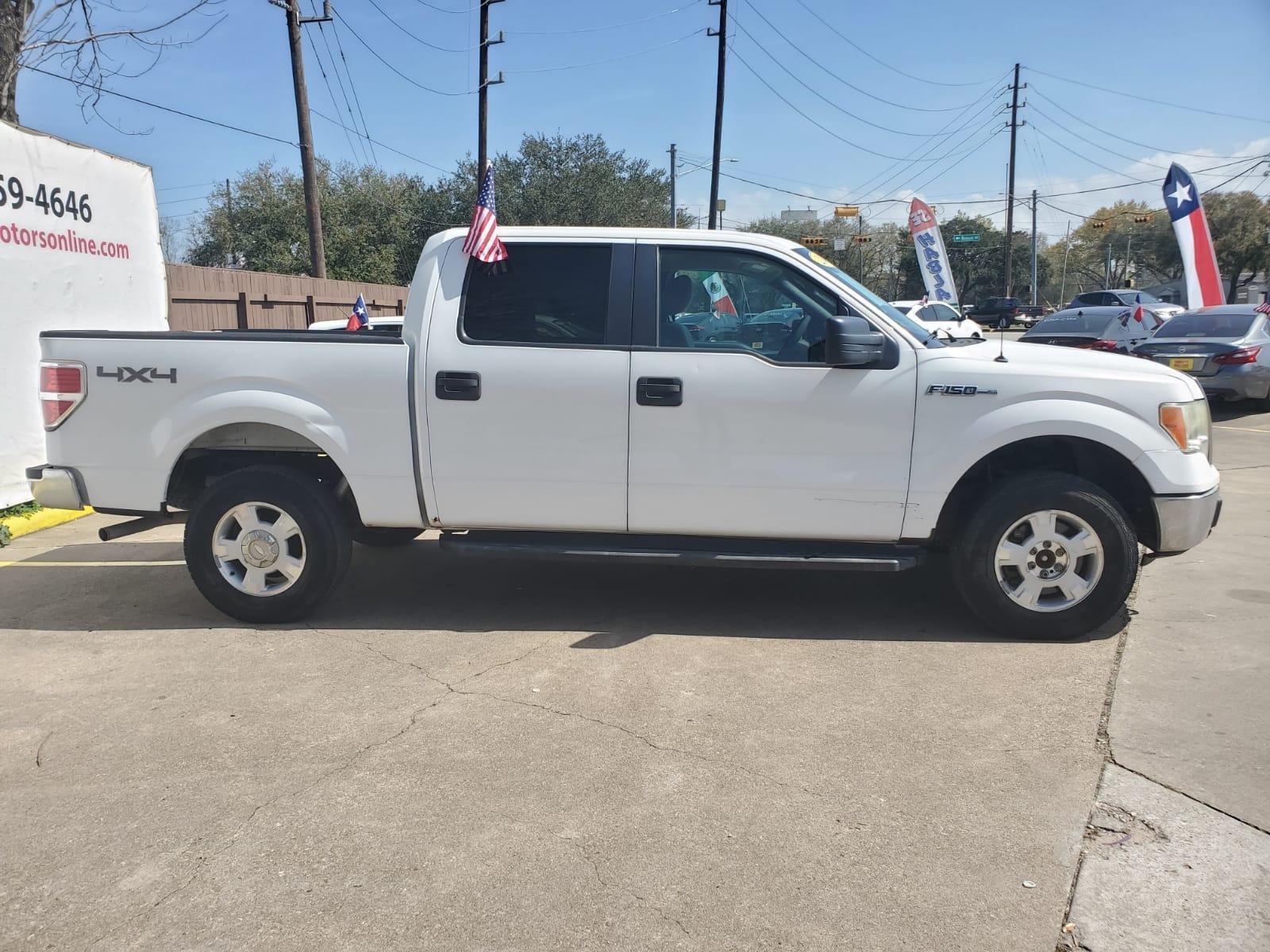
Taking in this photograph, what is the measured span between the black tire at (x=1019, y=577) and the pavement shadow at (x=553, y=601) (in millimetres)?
171

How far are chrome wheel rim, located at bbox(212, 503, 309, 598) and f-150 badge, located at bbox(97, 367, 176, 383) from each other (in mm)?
765

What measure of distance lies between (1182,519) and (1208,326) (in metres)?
11.5

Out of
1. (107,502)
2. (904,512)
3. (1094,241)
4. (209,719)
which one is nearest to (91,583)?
(107,502)

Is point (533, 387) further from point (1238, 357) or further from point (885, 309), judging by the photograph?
point (1238, 357)

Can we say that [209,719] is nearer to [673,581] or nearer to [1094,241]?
[673,581]

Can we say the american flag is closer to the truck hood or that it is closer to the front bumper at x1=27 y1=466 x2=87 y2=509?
the truck hood

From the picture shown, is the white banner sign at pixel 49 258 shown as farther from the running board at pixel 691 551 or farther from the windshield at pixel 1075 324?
the windshield at pixel 1075 324

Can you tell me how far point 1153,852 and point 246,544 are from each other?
4.33m

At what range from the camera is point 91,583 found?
6.27 meters

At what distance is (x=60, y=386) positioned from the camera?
5.12 metres

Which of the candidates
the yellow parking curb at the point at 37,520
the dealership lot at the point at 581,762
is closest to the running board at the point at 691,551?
the dealership lot at the point at 581,762

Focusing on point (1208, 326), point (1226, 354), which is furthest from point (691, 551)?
point (1208, 326)

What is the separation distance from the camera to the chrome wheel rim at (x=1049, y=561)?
15.6 ft

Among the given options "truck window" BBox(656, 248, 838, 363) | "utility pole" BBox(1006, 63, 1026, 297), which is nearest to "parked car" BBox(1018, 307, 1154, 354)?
"truck window" BBox(656, 248, 838, 363)
